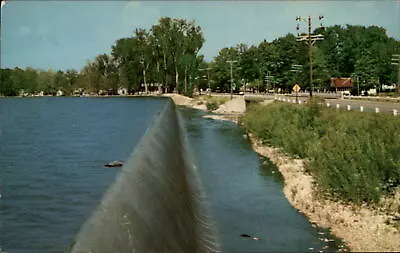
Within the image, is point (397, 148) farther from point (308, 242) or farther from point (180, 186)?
point (180, 186)

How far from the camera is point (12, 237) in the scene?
12094 millimetres

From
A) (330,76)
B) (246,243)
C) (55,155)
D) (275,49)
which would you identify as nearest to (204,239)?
(246,243)

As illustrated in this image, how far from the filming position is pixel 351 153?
1816 centimetres

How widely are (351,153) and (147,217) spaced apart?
10629 mm

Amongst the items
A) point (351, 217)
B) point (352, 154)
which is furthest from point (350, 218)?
point (352, 154)

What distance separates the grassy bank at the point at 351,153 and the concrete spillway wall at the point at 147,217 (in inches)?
175

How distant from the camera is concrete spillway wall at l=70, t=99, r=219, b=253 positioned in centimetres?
776

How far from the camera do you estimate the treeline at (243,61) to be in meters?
87.7

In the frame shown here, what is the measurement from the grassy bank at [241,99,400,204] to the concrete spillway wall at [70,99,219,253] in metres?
4.44

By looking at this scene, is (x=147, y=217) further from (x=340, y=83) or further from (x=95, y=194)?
(x=340, y=83)

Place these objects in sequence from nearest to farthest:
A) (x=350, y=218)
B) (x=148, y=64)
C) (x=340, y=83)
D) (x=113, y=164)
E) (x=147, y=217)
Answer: (x=147, y=217), (x=350, y=218), (x=113, y=164), (x=340, y=83), (x=148, y=64)

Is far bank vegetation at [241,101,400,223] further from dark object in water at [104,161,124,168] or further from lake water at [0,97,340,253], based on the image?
dark object in water at [104,161,124,168]

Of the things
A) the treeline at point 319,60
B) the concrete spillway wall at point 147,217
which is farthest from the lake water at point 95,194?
the treeline at point 319,60

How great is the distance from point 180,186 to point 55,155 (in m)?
13.3
